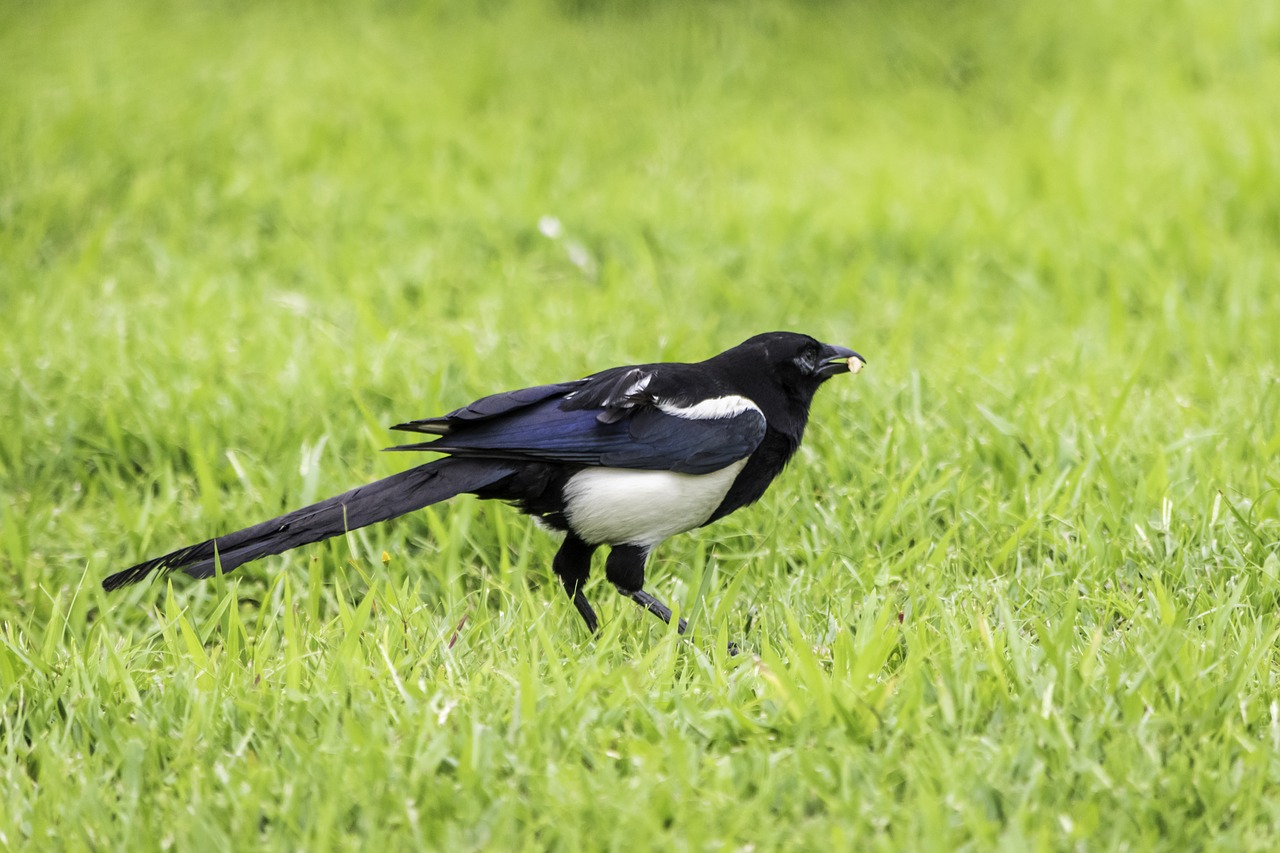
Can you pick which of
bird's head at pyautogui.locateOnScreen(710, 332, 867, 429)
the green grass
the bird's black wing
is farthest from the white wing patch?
the green grass

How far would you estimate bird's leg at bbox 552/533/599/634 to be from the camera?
3332mm

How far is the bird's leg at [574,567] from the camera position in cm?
333

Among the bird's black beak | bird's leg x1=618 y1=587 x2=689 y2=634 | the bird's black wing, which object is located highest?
the bird's black beak

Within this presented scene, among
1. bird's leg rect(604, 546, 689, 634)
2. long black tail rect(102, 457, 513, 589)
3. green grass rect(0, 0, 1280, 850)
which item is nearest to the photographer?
green grass rect(0, 0, 1280, 850)

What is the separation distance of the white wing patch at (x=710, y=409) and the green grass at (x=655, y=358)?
45cm

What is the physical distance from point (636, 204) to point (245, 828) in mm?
4301

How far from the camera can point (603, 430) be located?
326 centimetres

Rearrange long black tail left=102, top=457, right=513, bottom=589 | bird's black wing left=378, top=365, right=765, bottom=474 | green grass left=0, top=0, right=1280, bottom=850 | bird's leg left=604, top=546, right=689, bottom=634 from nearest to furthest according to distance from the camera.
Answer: green grass left=0, top=0, right=1280, bottom=850 < long black tail left=102, top=457, right=513, bottom=589 < bird's black wing left=378, top=365, right=765, bottom=474 < bird's leg left=604, top=546, right=689, bottom=634

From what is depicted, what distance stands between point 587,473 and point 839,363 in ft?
2.59

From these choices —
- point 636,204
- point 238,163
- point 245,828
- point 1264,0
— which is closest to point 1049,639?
point 245,828

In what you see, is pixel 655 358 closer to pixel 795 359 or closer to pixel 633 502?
pixel 795 359

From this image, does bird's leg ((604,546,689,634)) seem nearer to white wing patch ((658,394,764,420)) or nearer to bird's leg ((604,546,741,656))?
bird's leg ((604,546,741,656))

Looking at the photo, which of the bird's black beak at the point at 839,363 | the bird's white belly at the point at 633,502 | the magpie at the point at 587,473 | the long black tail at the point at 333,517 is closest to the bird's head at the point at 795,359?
the bird's black beak at the point at 839,363

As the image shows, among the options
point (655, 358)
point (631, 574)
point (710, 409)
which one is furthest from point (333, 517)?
point (655, 358)
